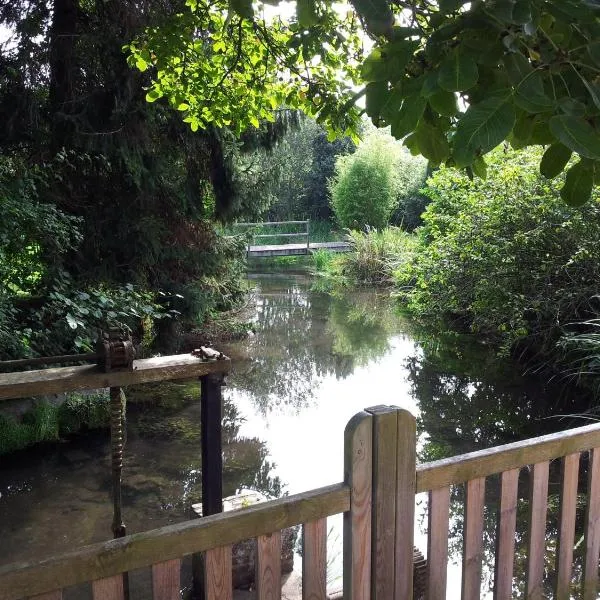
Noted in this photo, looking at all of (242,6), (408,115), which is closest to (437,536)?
(408,115)

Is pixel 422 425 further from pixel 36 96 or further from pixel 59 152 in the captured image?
pixel 36 96

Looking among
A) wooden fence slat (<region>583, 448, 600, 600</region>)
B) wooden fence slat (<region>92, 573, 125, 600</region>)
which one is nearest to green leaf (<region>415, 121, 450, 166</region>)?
wooden fence slat (<region>583, 448, 600, 600</region>)

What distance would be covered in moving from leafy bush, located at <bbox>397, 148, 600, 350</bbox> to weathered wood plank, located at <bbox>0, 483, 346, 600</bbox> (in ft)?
18.5

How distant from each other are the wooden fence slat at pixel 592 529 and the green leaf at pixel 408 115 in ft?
3.89

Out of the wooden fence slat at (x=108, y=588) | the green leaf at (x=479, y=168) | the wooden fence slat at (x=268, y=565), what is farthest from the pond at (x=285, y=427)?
the green leaf at (x=479, y=168)

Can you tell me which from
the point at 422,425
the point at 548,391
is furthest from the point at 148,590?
the point at 548,391

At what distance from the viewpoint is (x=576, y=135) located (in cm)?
111

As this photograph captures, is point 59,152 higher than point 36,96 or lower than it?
lower

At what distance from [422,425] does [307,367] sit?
8.82ft

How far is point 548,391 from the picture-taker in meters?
7.28

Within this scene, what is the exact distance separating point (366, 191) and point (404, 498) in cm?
2129

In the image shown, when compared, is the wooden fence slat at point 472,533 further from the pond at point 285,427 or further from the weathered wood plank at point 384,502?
the pond at point 285,427

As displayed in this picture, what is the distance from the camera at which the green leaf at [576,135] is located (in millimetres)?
1096

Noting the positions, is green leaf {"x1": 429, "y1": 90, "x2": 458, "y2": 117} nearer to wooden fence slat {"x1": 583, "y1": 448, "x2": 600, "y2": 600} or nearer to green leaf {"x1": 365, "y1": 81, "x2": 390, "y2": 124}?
green leaf {"x1": 365, "y1": 81, "x2": 390, "y2": 124}
